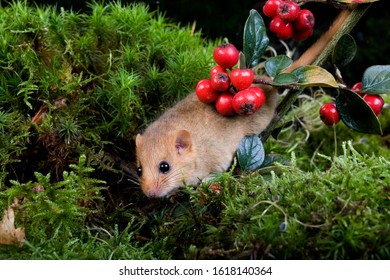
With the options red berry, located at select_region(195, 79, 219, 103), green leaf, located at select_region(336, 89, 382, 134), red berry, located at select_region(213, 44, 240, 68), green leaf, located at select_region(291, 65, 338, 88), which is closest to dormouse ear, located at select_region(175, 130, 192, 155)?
red berry, located at select_region(195, 79, 219, 103)

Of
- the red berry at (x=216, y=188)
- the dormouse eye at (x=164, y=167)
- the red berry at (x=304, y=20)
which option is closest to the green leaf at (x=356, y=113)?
the red berry at (x=304, y=20)

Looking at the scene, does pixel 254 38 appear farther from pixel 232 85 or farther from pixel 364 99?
pixel 364 99

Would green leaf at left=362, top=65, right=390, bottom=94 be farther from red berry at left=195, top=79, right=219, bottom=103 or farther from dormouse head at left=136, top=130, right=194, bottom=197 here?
dormouse head at left=136, top=130, right=194, bottom=197

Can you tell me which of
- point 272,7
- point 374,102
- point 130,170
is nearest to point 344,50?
point 374,102

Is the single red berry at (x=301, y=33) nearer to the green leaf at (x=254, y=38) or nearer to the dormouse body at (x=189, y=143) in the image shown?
the green leaf at (x=254, y=38)

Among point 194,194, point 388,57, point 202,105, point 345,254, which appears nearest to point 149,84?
point 202,105

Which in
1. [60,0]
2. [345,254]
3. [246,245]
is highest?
[345,254]

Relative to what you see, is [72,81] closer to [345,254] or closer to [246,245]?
[246,245]
